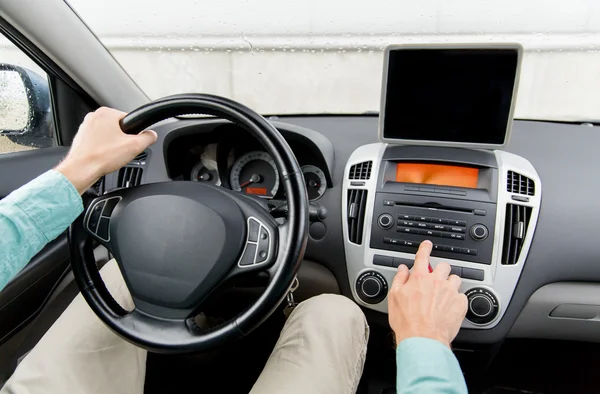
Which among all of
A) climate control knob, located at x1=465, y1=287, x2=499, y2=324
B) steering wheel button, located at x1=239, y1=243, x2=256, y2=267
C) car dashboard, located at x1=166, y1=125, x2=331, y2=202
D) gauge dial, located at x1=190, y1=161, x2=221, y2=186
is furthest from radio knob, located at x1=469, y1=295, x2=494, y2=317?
gauge dial, located at x1=190, y1=161, x2=221, y2=186

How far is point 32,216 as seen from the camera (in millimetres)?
765

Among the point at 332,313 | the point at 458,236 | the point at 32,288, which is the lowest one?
the point at 32,288

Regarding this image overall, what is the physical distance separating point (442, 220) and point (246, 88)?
4.67ft

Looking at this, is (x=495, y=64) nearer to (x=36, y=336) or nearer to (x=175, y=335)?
(x=175, y=335)

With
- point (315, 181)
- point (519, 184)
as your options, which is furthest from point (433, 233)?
point (315, 181)

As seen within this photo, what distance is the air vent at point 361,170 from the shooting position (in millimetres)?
1240

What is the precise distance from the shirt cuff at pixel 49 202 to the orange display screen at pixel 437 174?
0.82 m

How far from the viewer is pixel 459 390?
0.69 m

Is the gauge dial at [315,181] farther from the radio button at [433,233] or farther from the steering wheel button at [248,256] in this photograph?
the steering wheel button at [248,256]

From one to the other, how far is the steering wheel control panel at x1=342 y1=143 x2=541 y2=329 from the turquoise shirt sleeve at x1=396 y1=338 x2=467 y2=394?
0.41 meters

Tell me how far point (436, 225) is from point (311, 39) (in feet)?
5.29

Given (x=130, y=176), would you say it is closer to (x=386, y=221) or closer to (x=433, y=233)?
(x=386, y=221)

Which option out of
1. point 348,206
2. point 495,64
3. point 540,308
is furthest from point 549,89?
point 348,206

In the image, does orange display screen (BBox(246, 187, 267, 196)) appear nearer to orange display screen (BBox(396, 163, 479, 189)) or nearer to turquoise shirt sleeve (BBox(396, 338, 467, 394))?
orange display screen (BBox(396, 163, 479, 189))
